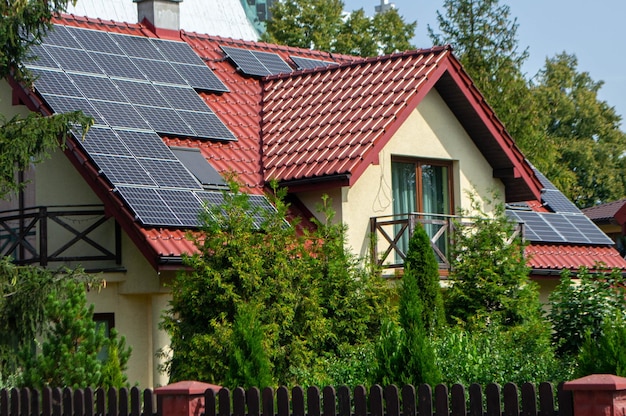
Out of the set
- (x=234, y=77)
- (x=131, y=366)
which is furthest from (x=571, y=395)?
(x=234, y=77)

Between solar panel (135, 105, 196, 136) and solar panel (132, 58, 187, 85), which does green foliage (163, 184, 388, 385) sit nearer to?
solar panel (135, 105, 196, 136)

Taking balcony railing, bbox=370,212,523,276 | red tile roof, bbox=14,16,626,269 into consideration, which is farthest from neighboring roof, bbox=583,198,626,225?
balcony railing, bbox=370,212,523,276

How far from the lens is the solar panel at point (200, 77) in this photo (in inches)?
911

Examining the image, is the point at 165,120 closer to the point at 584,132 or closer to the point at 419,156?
the point at 419,156

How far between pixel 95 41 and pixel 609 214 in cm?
2134

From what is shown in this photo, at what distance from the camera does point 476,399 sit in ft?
32.1

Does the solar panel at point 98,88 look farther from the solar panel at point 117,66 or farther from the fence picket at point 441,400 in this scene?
the fence picket at point 441,400

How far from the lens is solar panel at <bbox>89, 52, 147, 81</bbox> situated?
2186 cm

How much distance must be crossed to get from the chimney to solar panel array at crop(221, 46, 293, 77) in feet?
3.95

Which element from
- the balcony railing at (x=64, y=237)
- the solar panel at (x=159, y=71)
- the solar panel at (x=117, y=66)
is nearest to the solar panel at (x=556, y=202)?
the solar panel at (x=159, y=71)

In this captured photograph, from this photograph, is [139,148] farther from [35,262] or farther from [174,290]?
[174,290]

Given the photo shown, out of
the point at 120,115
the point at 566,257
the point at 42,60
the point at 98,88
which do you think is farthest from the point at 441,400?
the point at 566,257

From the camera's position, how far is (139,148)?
19859 mm

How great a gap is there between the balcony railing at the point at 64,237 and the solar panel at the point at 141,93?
2548 mm
